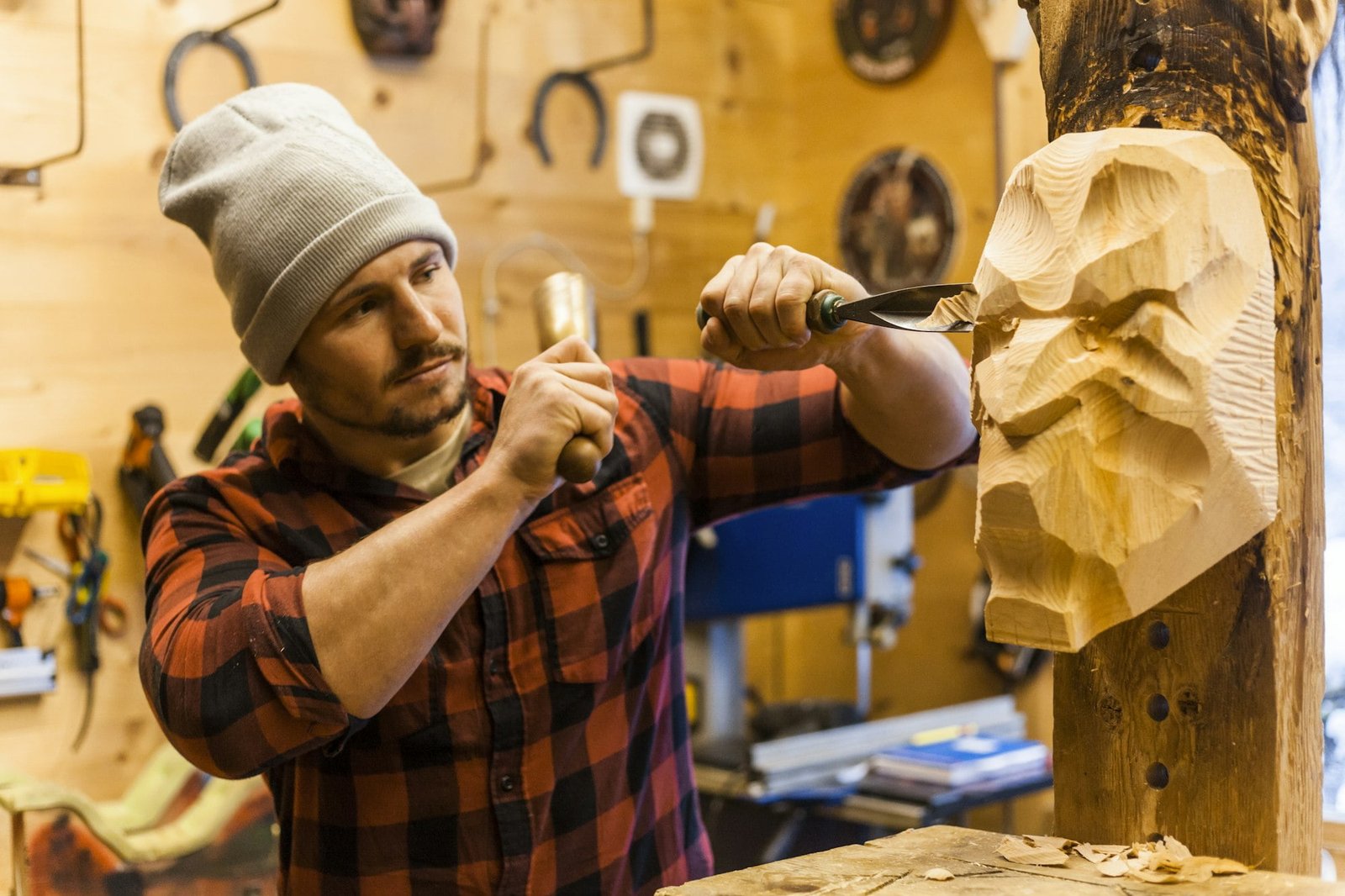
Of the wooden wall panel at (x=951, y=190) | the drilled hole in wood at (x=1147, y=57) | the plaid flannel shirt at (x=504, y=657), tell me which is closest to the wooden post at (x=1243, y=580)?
the drilled hole in wood at (x=1147, y=57)

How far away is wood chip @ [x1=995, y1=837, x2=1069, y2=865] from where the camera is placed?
1095mm

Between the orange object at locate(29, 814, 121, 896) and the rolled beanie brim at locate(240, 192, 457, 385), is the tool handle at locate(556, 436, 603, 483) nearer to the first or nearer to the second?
the rolled beanie brim at locate(240, 192, 457, 385)

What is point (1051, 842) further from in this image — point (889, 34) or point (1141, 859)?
point (889, 34)

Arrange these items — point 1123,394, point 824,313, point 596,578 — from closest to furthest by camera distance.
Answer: point 1123,394 → point 824,313 → point 596,578

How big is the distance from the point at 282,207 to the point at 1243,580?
1089 millimetres

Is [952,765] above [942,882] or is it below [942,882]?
below

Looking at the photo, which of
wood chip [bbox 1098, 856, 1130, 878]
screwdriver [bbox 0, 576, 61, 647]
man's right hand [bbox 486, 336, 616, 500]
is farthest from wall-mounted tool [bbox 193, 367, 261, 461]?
wood chip [bbox 1098, 856, 1130, 878]

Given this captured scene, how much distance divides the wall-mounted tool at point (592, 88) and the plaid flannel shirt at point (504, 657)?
1612mm

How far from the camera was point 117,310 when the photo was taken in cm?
254

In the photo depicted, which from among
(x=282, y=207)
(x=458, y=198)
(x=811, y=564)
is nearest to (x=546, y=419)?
(x=282, y=207)

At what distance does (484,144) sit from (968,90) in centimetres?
118

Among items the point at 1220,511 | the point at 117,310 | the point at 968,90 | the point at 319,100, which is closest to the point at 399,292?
the point at 319,100

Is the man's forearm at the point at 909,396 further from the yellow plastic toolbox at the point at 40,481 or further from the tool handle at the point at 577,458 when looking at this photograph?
the yellow plastic toolbox at the point at 40,481

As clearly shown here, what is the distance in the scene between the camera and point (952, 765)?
96.6 inches
